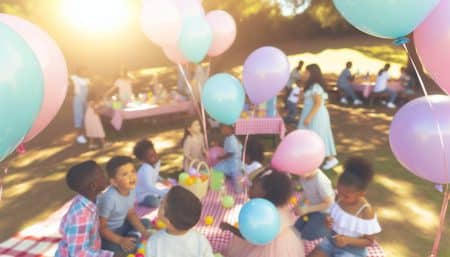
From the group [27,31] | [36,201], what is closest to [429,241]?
[27,31]

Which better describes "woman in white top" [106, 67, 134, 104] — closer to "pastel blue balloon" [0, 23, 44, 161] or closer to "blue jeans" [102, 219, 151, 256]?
"blue jeans" [102, 219, 151, 256]

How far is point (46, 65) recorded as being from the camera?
214 cm

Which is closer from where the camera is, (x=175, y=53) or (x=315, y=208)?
(x=315, y=208)

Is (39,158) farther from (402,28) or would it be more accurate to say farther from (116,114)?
(402,28)

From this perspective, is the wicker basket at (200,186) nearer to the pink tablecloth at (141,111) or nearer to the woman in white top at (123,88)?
the pink tablecloth at (141,111)

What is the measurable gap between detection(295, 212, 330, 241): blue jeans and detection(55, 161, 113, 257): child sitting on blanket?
1737mm

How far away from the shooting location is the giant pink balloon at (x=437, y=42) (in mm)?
1970

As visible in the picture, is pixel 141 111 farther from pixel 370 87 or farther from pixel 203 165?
pixel 370 87

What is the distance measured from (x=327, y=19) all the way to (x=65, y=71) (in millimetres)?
17372

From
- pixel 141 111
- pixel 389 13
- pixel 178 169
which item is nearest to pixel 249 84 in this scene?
pixel 389 13

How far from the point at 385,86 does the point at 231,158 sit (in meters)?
6.65

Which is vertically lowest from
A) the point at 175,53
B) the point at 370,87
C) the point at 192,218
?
the point at 370,87

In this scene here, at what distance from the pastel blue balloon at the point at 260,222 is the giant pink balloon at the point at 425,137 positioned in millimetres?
967

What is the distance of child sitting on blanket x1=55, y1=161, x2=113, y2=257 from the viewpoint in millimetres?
2635
